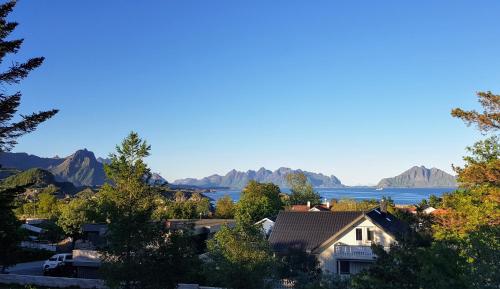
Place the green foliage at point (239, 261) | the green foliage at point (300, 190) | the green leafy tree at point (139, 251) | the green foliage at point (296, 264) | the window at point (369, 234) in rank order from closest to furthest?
the green leafy tree at point (139, 251) → the green foliage at point (239, 261) → the green foliage at point (296, 264) → the window at point (369, 234) → the green foliage at point (300, 190)

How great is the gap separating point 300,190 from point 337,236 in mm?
75375

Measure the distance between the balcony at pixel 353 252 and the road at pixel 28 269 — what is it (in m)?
29.9

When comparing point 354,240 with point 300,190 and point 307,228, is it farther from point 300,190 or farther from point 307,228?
point 300,190

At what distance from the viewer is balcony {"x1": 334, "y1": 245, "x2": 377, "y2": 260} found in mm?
39291

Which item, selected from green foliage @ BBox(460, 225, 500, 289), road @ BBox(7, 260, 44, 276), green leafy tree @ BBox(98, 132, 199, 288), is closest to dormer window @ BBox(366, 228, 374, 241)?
green leafy tree @ BBox(98, 132, 199, 288)

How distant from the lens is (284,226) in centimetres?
4634

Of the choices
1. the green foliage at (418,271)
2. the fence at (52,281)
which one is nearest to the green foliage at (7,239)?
the fence at (52,281)

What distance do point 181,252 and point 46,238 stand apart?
54579 millimetres

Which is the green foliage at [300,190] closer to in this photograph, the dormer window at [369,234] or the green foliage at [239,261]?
the dormer window at [369,234]

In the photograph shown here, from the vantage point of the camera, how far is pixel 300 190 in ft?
383

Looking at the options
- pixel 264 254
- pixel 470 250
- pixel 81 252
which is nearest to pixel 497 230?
pixel 470 250

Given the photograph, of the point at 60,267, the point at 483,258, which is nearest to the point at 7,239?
the point at 60,267

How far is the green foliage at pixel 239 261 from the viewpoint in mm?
24984

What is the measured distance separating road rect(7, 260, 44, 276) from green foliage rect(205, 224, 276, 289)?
27.8 meters
